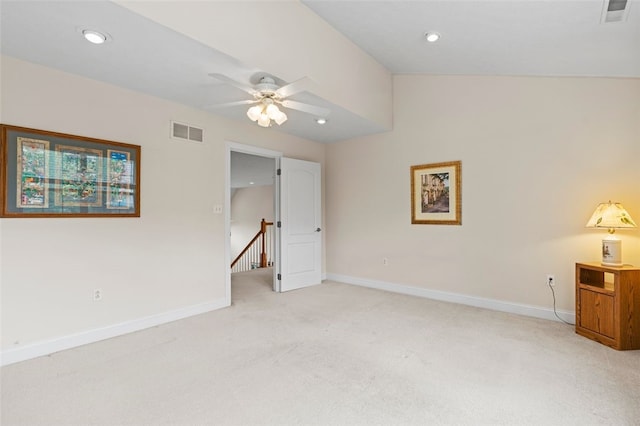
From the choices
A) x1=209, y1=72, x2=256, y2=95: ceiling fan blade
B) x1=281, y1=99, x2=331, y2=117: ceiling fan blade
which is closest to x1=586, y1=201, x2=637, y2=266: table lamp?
x1=281, y1=99, x2=331, y2=117: ceiling fan blade

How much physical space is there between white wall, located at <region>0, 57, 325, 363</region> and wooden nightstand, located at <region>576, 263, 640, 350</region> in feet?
13.2

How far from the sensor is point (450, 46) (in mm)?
3328

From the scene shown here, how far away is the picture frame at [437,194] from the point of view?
4094 mm

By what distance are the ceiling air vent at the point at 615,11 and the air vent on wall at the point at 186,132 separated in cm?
401

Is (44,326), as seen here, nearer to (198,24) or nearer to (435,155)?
(198,24)

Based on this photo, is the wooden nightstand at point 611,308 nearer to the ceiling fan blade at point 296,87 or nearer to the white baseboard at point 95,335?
the ceiling fan blade at point 296,87

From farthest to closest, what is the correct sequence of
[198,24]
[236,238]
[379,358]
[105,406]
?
[236,238]
[379,358]
[198,24]
[105,406]

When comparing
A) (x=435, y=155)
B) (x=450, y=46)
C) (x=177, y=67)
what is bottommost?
(x=435, y=155)

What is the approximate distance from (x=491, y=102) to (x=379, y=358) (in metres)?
3.42

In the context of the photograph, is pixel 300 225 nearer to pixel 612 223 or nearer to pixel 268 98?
pixel 268 98

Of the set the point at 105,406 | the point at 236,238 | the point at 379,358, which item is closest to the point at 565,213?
the point at 379,358

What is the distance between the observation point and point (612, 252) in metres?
2.84

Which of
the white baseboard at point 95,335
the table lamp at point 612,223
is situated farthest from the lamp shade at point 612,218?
the white baseboard at point 95,335

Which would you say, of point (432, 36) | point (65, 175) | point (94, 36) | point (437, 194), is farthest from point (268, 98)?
point (437, 194)
